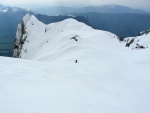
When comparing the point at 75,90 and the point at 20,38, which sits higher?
the point at 20,38

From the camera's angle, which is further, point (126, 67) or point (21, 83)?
point (126, 67)

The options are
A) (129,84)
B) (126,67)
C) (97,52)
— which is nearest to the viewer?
(129,84)

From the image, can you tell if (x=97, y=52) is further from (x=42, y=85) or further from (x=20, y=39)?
(x=20, y=39)

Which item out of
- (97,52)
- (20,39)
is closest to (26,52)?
(20,39)

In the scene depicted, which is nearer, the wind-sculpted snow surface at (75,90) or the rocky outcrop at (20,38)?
the wind-sculpted snow surface at (75,90)

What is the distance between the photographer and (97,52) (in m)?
31.1

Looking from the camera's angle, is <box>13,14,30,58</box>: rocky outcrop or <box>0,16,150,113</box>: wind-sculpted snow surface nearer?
<box>0,16,150,113</box>: wind-sculpted snow surface

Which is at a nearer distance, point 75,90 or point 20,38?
point 75,90

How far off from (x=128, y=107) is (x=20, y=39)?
66.0 m

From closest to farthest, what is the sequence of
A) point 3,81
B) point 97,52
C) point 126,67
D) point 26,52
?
point 3,81 → point 126,67 → point 97,52 → point 26,52

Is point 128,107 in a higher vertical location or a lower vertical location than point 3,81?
lower

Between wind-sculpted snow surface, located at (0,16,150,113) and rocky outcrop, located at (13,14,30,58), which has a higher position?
rocky outcrop, located at (13,14,30,58)

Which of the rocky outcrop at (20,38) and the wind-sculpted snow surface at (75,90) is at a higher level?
the rocky outcrop at (20,38)

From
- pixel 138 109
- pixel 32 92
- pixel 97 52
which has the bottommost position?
pixel 138 109
